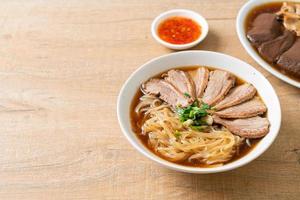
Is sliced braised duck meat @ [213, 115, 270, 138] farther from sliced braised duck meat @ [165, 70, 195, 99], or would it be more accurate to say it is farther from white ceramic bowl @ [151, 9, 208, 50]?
white ceramic bowl @ [151, 9, 208, 50]

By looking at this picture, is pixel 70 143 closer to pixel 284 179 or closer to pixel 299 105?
pixel 284 179

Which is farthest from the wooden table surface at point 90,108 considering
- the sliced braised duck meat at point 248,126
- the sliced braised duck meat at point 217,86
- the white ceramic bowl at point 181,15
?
the sliced braised duck meat at point 217,86

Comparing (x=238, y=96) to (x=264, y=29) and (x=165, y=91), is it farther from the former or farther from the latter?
(x=264, y=29)

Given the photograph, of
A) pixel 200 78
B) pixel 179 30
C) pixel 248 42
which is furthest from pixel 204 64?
pixel 179 30

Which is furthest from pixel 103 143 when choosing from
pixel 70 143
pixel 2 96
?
pixel 2 96

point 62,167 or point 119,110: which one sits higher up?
point 119,110

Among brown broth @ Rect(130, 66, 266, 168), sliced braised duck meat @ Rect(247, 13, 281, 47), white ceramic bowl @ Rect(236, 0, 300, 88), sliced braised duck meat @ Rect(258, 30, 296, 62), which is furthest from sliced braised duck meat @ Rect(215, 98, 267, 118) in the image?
sliced braised duck meat @ Rect(247, 13, 281, 47)

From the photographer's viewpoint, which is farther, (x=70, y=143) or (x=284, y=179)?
(x=70, y=143)
